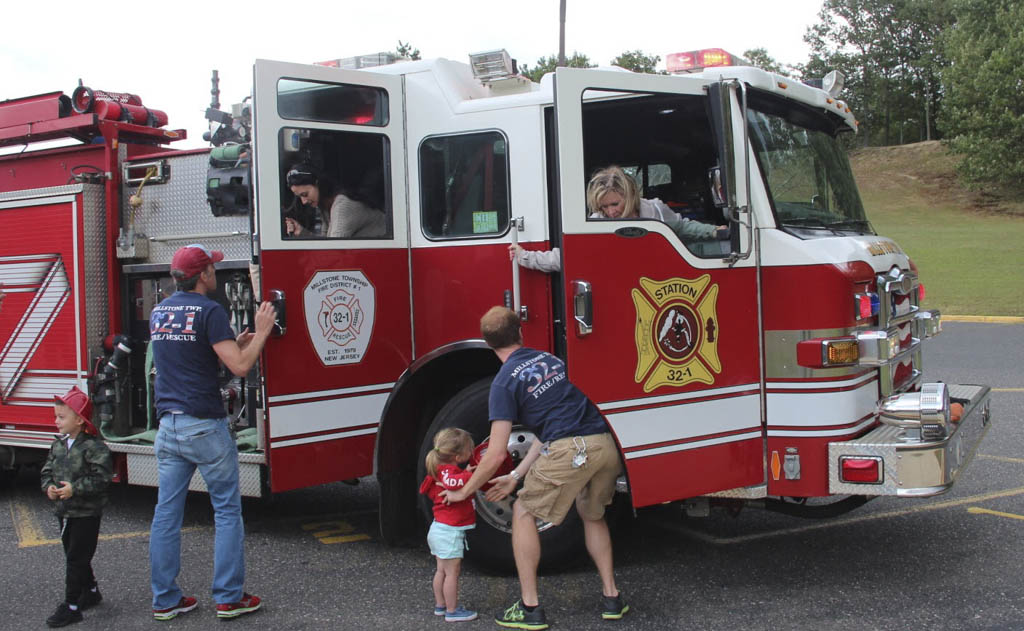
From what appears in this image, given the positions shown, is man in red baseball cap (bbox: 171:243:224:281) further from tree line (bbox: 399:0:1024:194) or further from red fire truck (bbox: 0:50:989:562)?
tree line (bbox: 399:0:1024:194)

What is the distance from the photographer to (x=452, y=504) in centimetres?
445

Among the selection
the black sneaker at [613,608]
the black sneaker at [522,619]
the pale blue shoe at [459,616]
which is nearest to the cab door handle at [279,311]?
the pale blue shoe at [459,616]

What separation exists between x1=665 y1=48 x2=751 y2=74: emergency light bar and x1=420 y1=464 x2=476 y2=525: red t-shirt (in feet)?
7.51

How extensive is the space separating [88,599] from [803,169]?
4223mm

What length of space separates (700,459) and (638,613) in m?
0.76

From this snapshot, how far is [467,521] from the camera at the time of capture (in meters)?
4.50

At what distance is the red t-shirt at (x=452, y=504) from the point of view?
4.44m

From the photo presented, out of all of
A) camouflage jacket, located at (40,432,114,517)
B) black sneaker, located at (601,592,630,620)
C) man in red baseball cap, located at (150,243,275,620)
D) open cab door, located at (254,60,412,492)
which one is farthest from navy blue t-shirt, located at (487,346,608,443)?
camouflage jacket, located at (40,432,114,517)

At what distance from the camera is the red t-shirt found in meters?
4.44

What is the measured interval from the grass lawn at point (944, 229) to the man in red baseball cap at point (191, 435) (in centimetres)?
1614

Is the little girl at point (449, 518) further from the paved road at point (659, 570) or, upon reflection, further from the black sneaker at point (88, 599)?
the black sneaker at point (88, 599)

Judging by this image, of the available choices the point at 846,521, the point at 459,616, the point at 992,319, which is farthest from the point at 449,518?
the point at 992,319

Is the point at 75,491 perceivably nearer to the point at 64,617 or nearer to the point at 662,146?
the point at 64,617

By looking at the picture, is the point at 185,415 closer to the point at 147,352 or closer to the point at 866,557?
the point at 147,352
